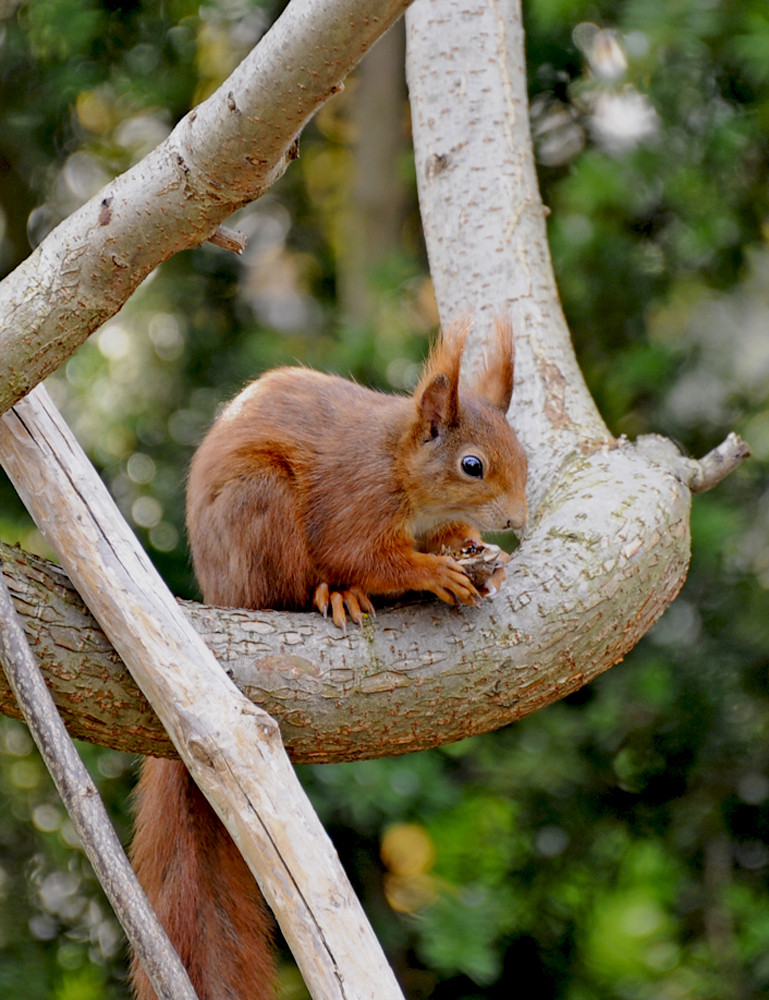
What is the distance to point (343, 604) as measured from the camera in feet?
3.92

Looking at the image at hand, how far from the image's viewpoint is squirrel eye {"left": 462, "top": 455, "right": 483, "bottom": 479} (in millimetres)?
1309

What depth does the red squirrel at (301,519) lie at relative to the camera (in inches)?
46.5

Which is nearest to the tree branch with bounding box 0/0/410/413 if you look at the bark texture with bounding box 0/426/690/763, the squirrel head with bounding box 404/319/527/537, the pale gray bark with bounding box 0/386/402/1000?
the pale gray bark with bounding box 0/386/402/1000

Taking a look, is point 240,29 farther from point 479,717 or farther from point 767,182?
point 479,717

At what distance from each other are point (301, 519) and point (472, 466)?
20cm

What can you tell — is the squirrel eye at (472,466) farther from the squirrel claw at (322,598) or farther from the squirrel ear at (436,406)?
the squirrel claw at (322,598)

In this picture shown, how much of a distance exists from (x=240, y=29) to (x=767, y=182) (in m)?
1.06

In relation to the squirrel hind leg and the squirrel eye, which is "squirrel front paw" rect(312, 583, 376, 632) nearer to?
the squirrel hind leg

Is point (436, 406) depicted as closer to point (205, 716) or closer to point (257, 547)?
point (257, 547)

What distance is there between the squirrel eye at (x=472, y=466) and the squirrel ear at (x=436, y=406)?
5cm

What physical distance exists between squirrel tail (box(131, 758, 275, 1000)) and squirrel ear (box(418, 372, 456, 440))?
1.52 feet

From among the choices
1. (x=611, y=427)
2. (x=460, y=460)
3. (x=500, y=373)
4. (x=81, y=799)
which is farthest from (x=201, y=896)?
(x=611, y=427)

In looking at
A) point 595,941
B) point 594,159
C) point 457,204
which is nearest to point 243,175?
point 457,204

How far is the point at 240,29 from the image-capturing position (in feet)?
7.52
